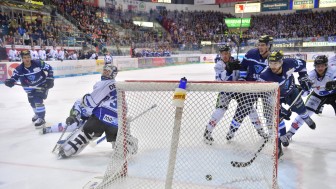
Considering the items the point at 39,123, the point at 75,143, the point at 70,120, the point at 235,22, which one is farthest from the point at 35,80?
the point at 235,22

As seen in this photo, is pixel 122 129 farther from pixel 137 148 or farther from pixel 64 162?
pixel 64 162

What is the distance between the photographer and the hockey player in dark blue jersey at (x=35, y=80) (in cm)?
456

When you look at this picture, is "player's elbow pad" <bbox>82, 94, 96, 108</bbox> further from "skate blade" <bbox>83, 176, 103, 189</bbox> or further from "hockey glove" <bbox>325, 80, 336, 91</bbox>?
"hockey glove" <bbox>325, 80, 336, 91</bbox>

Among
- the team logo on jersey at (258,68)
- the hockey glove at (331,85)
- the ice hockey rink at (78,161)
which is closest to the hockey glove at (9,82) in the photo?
the ice hockey rink at (78,161)

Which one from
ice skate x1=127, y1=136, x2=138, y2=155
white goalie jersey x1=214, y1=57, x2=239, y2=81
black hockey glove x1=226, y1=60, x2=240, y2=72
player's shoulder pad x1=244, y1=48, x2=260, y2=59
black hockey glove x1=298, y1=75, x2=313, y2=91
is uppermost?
player's shoulder pad x1=244, y1=48, x2=260, y2=59

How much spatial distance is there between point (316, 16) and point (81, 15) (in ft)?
A: 58.7

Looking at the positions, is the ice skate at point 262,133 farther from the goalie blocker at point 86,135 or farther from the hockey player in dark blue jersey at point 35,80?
the hockey player in dark blue jersey at point 35,80

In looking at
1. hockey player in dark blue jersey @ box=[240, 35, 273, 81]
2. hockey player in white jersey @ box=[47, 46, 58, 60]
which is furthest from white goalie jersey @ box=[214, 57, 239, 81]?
hockey player in white jersey @ box=[47, 46, 58, 60]

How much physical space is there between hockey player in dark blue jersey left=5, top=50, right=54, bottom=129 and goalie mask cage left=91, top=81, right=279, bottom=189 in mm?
2529

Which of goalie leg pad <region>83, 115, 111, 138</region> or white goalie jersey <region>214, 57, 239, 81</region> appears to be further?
white goalie jersey <region>214, 57, 239, 81</region>

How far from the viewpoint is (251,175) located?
2.54 metres

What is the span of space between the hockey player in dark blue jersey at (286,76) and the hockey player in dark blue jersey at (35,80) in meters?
3.08

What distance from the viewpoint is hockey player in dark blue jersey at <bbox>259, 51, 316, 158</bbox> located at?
2.91 metres

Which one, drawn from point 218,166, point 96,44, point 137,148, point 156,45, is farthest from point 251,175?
point 156,45
